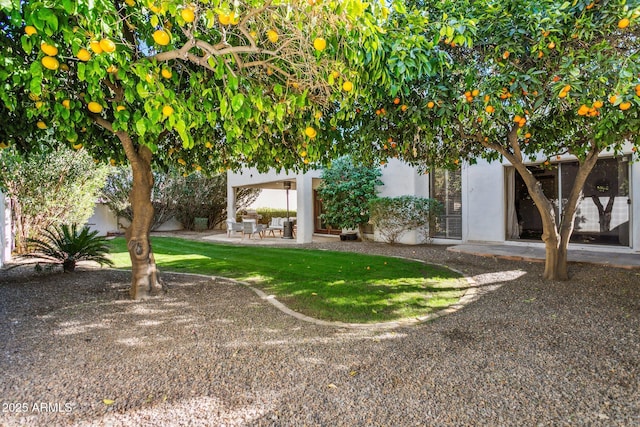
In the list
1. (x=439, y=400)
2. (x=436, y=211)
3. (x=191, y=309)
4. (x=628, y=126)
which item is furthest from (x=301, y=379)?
(x=436, y=211)

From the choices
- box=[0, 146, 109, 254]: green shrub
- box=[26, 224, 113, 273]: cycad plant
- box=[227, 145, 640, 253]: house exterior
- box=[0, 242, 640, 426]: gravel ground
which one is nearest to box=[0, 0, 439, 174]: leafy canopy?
box=[0, 242, 640, 426]: gravel ground

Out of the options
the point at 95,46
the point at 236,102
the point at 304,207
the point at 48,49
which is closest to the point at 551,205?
the point at 236,102

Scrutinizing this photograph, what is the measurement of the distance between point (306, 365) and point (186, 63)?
12.1ft

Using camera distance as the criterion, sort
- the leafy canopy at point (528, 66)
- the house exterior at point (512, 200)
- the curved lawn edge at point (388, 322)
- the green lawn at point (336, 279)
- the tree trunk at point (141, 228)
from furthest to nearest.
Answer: the house exterior at point (512, 200), the tree trunk at point (141, 228), the green lawn at point (336, 279), the curved lawn edge at point (388, 322), the leafy canopy at point (528, 66)

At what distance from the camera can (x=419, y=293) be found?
19.2 feet

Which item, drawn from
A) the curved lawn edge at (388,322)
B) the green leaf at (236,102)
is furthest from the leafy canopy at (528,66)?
the curved lawn edge at (388,322)

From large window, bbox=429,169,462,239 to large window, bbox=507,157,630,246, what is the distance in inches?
78.2

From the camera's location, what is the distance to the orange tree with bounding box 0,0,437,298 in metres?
2.55

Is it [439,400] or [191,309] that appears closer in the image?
[439,400]

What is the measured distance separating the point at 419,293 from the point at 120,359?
172 inches

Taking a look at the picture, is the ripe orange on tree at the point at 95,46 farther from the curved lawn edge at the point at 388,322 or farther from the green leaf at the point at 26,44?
the curved lawn edge at the point at 388,322

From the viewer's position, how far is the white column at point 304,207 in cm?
1357

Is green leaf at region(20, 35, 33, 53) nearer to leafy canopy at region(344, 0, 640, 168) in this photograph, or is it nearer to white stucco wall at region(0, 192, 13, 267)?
leafy canopy at region(344, 0, 640, 168)

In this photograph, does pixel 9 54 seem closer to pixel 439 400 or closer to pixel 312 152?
pixel 312 152
